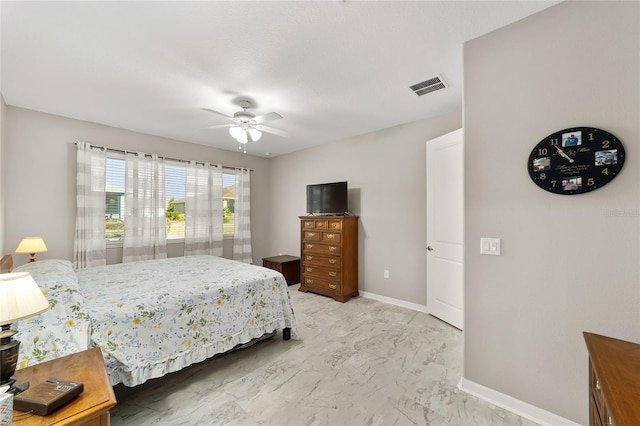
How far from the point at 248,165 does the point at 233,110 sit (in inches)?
96.7

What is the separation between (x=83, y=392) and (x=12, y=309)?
0.43m

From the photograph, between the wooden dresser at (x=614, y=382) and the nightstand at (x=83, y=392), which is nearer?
the wooden dresser at (x=614, y=382)

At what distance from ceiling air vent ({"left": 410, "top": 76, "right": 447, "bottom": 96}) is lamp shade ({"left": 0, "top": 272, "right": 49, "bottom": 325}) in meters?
3.17

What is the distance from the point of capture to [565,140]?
1.65 meters

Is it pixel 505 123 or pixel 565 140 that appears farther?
pixel 505 123

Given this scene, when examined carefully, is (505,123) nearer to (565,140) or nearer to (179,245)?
(565,140)

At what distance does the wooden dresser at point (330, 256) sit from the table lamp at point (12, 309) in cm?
337

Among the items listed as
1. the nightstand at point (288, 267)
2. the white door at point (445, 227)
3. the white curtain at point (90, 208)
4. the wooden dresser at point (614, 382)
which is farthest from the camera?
the nightstand at point (288, 267)

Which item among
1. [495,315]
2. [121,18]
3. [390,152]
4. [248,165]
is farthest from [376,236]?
[121,18]

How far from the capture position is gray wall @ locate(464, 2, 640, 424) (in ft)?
4.89

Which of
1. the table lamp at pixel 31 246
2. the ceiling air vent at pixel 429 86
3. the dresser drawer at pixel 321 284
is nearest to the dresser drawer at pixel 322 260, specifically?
the dresser drawer at pixel 321 284

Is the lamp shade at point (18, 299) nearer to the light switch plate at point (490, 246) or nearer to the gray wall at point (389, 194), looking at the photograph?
the light switch plate at point (490, 246)

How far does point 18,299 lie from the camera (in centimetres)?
103

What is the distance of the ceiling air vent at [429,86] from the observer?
260cm
